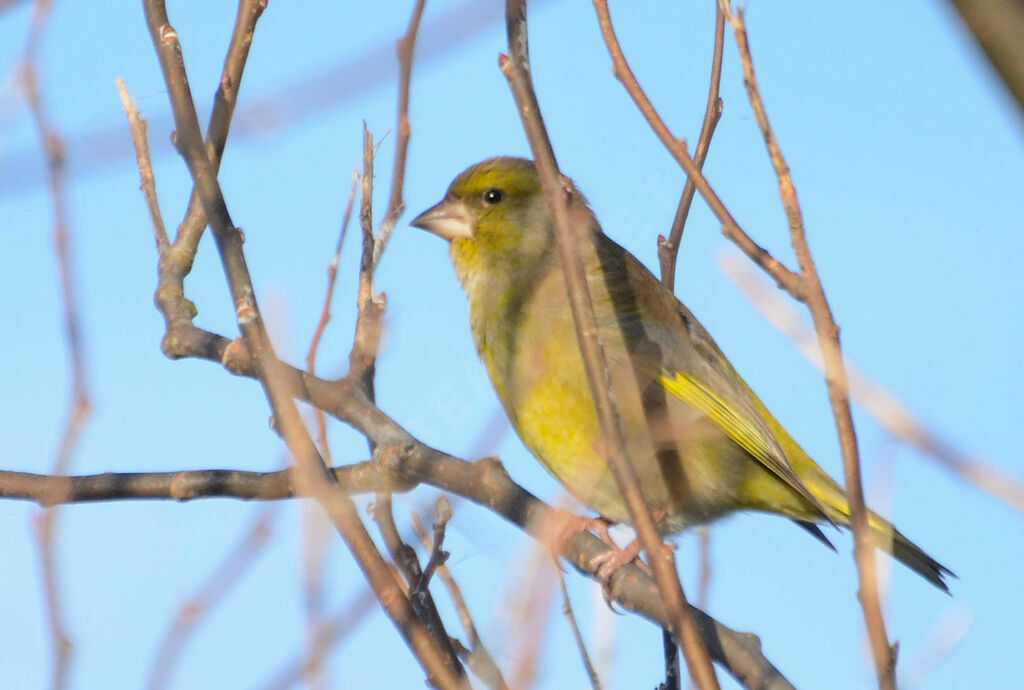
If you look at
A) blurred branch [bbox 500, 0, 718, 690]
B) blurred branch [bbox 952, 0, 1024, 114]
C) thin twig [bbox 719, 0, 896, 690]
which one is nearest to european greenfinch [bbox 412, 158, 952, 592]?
blurred branch [bbox 500, 0, 718, 690]

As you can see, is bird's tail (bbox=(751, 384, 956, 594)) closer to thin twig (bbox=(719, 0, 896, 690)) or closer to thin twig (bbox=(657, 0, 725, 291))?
thin twig (bbox=(657, 0, 725, 291))

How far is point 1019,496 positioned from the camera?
154 centimetres

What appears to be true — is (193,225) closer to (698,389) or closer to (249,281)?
(249,281)

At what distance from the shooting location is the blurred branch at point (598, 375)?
1853 millimetres

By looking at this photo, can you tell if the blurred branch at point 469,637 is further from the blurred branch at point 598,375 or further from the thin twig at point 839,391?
the thin twig at point 839,391

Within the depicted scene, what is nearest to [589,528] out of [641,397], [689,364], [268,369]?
[641,397]

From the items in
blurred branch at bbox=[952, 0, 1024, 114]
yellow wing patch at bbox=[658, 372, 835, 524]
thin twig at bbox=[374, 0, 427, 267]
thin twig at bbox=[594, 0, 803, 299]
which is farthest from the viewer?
yellow wing patch at bbox=[658, 372, 835, 524]

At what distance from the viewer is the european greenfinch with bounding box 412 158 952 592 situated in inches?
171

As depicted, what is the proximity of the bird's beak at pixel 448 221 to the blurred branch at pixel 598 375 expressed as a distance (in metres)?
3.09

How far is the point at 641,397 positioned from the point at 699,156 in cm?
96

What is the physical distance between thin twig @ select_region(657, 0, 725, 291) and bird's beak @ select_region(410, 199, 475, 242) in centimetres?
111

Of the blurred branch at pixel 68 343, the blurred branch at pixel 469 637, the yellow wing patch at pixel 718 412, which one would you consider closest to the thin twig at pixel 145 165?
the blurred branch at pixel 68 343

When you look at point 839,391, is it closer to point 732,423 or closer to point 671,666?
point 671,666

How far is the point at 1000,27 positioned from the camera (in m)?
1.20
